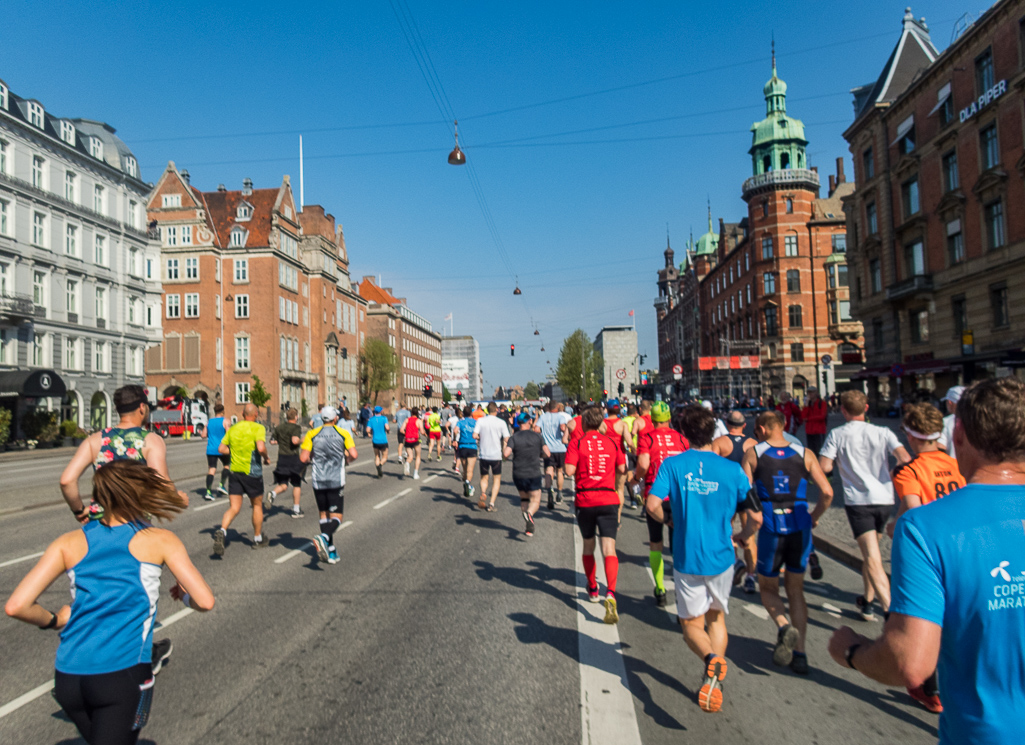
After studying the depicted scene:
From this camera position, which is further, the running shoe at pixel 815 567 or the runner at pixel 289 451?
the runner at pixel 289 451

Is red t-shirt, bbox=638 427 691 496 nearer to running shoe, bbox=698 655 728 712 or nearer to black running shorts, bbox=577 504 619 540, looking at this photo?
black running shorts, bbox=577 504 619 540

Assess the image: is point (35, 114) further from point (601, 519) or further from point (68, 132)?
point (601, 519)

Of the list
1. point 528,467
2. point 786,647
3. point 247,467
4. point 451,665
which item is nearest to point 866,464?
point 786,647

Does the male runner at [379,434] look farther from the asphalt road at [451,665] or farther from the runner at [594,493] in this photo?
the runner at [594,493]

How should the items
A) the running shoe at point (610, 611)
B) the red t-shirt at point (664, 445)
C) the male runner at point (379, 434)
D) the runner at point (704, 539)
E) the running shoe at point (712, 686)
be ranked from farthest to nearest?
the male runner at point (379, 434) → the red t-shirt at point (664, 445) → the running shoe at point (610, 611) → the runner at point (704, 539) → the running shoe at point (712, 686)

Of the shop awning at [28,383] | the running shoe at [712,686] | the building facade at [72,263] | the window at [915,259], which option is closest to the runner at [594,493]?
the running shoe at [712,686]

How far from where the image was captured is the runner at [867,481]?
5.79m

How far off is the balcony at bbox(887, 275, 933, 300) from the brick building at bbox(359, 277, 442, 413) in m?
55.5

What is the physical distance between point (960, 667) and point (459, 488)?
565 inches

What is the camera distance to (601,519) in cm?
635

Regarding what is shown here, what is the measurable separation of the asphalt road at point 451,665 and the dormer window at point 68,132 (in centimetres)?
3612

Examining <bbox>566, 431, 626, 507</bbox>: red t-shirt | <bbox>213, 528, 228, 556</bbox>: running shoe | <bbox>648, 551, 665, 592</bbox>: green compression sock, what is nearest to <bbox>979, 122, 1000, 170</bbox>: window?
→ <bbox>566, 431, 626, 507</bbox>: red t-shirt

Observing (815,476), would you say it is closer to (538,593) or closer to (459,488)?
(538,593)

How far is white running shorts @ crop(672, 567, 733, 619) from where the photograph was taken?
14.2ft
